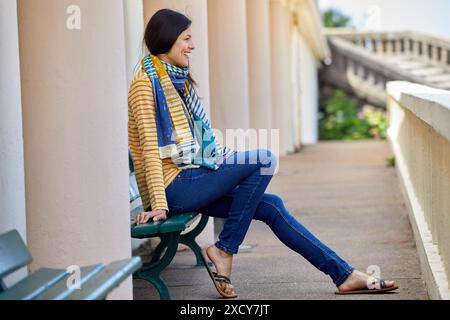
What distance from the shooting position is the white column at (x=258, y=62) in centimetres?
1370

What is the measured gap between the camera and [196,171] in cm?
554

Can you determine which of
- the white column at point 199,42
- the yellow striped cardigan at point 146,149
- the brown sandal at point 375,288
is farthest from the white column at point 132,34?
the brown sandal at point 375,288

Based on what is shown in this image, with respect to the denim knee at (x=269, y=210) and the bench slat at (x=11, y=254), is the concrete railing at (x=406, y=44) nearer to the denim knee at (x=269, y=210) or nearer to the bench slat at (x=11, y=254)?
the denim knee at (x=269, y=210)

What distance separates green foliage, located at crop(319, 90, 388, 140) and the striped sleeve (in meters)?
19.3

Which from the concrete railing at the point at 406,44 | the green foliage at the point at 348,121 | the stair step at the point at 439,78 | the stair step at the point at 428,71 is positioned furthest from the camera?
the concrete railing at the point at 406,44

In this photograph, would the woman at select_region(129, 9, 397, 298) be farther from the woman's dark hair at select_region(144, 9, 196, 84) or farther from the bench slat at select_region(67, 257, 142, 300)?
the bench slat at select_region(67, 257, 142, 300)

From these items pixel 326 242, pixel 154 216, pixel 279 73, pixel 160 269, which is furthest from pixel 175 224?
pixel 279 73

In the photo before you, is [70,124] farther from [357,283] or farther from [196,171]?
[357,283]

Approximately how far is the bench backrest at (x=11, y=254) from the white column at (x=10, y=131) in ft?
3.18

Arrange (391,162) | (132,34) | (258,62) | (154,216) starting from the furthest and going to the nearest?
(391,162)
(258,62)
(132,34)
(154,216)

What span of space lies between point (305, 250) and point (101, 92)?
1.48 meters

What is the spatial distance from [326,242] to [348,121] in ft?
63.0

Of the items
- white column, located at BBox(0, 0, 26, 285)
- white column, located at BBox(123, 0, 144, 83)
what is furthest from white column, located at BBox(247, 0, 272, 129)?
white column, located at BBox(0, 0, 26, 285)
